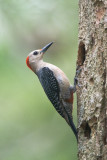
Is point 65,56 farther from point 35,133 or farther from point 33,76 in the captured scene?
point 35,133

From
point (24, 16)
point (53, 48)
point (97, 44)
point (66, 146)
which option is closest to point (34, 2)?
point (24, 16)

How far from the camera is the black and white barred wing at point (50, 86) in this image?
18.9 feet

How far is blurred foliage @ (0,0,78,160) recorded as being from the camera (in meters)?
7.02

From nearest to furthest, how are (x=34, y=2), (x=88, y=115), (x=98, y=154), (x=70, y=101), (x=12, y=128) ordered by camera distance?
(x=98, y=154)
(x=88, y=115)
(x=70, y=101)
(x=12, y=128)
(x=34, y=2)

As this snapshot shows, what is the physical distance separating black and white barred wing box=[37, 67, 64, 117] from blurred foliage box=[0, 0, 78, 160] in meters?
0.79

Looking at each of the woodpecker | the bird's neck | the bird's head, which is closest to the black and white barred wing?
the woodpecker

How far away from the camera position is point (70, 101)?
229 inches

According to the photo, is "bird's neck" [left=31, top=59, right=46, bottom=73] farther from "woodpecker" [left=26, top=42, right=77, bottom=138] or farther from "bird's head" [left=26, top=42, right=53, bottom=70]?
"woodpecker" [left=26, top=42, right=77, bottom=138]

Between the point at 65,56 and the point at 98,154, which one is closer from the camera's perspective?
the point at 98,154

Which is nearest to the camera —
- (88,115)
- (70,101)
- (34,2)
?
(88,115)

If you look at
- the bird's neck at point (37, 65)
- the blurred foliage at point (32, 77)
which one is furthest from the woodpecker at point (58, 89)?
the blurred foliage at point (32, 77)

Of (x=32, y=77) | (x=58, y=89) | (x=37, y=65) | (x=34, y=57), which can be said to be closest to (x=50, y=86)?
(x=58, y=89)

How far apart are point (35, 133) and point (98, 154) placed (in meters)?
3.72

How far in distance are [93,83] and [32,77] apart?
3.29 meters
